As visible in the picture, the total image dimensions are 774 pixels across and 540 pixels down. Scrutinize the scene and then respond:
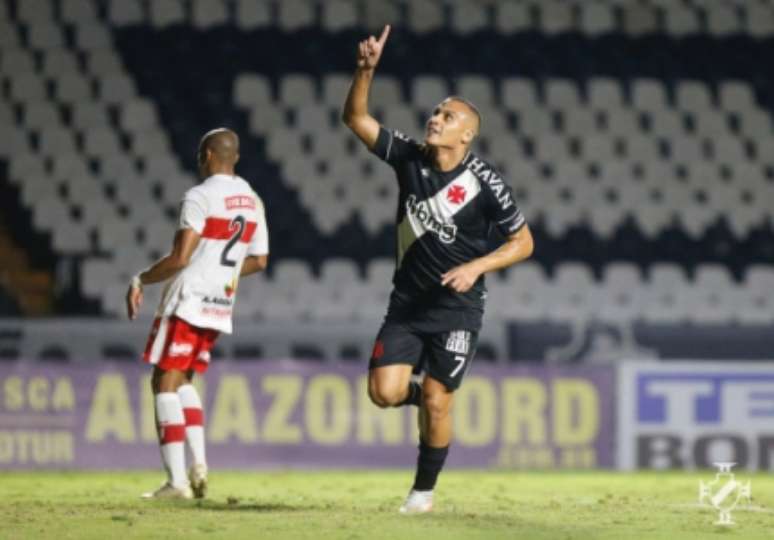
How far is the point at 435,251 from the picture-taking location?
8.05 metres

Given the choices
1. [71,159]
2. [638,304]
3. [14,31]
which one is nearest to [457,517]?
[638,304]

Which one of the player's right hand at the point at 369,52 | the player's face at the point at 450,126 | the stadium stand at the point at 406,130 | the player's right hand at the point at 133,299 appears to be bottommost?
the player's right hand at the point at 133,299

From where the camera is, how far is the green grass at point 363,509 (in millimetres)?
7105

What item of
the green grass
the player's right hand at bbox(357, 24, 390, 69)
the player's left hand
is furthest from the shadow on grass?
the player's right hand at bbox(357, 24, 390, 69)

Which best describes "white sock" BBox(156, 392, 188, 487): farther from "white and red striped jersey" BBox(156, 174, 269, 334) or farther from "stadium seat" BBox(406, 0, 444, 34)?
"stadium seat" BBox(406, 0, 444, 34)

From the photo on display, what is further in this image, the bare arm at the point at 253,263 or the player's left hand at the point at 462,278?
the bare arm at the point at 253,263

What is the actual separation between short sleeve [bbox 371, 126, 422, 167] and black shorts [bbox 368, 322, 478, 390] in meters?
0.87

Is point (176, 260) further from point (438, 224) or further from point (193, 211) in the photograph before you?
point (438, 224)

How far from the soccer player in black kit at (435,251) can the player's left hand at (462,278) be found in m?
0.31

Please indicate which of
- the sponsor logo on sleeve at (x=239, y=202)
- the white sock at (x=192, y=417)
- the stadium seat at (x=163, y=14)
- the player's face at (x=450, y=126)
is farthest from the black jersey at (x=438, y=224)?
the stadium seat at (x=163, y=14)

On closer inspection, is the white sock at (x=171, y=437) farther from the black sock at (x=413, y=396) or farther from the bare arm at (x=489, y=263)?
the bare arm at (x=489, y=263)

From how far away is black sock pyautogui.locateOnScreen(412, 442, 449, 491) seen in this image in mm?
8008

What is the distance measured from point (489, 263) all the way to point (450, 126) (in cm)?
77

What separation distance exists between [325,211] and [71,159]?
281 centimetres
